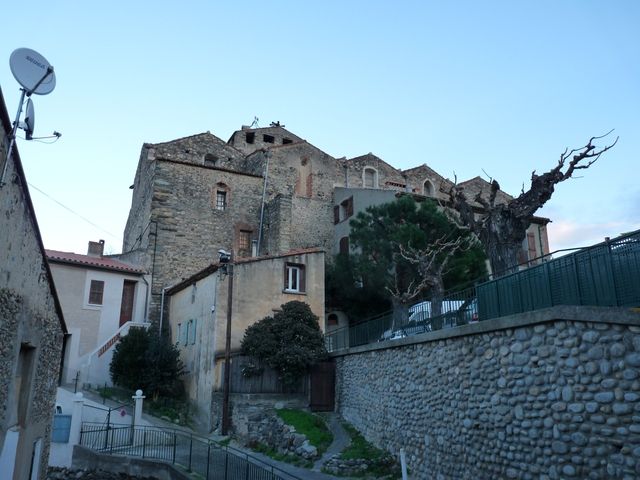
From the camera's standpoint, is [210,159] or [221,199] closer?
[221,199]

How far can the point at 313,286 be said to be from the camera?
2142 centimetres

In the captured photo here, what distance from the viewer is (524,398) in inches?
349

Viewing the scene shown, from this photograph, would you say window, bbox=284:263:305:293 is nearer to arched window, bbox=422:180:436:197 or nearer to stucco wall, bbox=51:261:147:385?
stucco wall, bbox=51:261:147:385

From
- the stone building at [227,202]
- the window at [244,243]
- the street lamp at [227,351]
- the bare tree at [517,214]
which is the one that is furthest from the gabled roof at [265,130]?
the bare tree at [517,214]

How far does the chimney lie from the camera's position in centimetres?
2890

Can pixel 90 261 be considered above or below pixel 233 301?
above

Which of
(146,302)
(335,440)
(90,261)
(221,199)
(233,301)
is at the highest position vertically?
(221,199)

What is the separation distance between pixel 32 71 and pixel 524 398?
9751 mm

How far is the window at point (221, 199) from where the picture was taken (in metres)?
31.6

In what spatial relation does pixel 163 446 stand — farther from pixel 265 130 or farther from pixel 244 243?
pixel 265 130

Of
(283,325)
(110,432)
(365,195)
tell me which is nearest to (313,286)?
(283,325)

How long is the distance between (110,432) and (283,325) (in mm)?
6776

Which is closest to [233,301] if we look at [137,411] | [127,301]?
[137,411]

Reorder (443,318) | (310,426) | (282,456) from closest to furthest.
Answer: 1. (443,318)
2. (282,456)
3. (310,426)
